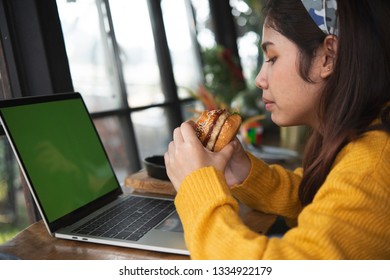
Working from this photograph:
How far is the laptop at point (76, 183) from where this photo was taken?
864 mm

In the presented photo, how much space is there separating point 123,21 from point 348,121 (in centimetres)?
165

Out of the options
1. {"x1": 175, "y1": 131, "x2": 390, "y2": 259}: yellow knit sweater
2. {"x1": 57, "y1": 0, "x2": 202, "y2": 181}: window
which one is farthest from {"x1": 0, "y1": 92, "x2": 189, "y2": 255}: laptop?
{"x1": 57, "y1": 0, "x2": 202, "y2": 181}: window

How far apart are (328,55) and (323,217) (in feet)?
1.21

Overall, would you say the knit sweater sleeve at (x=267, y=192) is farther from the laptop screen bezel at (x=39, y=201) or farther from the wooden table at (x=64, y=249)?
the laptop screen bezel at (x=39, y=201)

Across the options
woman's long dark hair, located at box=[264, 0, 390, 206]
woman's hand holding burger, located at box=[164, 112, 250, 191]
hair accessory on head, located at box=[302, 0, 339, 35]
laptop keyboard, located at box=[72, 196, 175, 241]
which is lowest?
laptop keyboard, located at box=[72, 196, 175, 241]

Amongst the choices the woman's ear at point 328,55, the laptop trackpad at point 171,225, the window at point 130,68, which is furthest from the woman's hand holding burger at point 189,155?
the window at point 130,68

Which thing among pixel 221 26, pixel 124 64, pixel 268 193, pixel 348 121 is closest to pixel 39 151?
pixel 268 193

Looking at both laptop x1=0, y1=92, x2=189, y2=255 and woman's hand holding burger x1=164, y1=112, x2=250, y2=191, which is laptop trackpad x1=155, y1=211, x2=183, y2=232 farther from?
woman's hand holding burger x1=164, y1=112, x2=250, y2=191

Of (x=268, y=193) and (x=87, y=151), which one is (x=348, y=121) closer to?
(x=268, y=193)

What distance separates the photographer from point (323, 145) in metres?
0.82

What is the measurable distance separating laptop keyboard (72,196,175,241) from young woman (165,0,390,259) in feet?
0.57

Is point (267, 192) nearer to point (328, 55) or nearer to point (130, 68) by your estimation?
point (328, 55)

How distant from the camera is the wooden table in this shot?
791mm

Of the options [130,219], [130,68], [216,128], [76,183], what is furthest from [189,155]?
[130,68]
